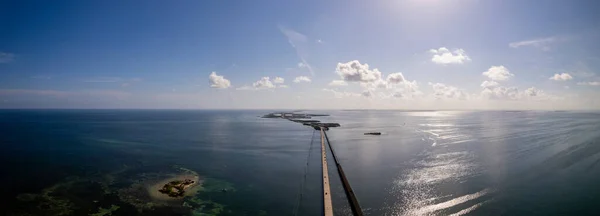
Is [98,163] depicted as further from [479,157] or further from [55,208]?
[479,157]

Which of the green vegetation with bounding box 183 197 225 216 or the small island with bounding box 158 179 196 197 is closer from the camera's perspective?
the green vegetation with bounding box 183 197 225 216

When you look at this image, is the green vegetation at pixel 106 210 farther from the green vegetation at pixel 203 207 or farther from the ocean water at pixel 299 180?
the green vegetation at pixel 203 207

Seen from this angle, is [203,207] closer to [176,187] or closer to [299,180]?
[176,187]

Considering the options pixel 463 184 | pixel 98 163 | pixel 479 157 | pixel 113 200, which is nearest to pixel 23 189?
pixel 113 200

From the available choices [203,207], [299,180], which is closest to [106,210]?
[203,207]

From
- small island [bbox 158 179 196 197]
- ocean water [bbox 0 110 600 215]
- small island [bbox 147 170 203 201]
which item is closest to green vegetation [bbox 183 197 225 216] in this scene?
ocean water [bbox 0 110 600 215]

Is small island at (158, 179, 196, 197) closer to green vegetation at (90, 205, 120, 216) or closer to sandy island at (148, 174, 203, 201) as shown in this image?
sandy island at (148, 174, 203, 201)

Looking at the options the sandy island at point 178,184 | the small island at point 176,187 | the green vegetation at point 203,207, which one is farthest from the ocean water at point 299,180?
the small island at point 176,187
